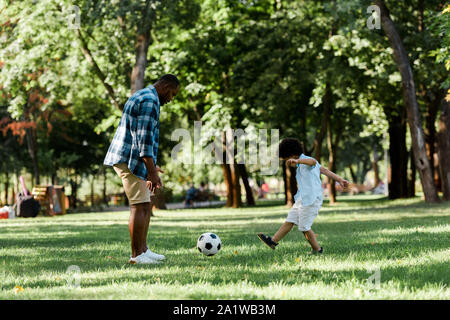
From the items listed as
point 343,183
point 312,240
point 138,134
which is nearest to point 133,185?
point 138,134

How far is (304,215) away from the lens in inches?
285

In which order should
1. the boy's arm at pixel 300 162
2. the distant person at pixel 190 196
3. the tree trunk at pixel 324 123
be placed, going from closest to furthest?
the boy's arm at pixel 300 162
the tree trunk at pixel 324 123
the distant person at pixel 190 196

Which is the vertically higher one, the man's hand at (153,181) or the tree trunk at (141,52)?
the tree trunk at (141,52)

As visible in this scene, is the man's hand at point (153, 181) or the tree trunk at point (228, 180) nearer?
the man's hand at point (153, 181)

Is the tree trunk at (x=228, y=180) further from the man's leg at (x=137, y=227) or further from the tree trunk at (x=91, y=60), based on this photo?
the man's leg at (x=137, y=227)

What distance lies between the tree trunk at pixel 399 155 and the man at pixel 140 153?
2118 centimetres

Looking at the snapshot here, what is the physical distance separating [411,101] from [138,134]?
14454 mm

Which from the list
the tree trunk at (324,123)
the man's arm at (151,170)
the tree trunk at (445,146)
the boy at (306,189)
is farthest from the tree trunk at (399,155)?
the man's arm at (151,170)

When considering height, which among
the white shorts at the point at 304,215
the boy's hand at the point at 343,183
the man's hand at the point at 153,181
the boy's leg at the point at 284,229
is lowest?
the boy's leg at the point at 284,229

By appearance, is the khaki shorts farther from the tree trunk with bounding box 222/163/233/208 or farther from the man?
the tree trunk with bounding box 222/163/233/208

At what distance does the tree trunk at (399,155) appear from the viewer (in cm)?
2598

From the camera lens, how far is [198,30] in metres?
24.5

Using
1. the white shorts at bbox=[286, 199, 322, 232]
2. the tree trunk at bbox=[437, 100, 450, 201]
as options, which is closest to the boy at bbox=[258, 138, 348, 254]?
the white shorts at bbox=[286, 199, 322, 232]
